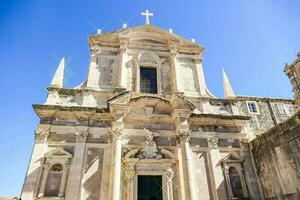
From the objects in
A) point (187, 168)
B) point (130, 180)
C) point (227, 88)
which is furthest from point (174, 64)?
point (130, 180)

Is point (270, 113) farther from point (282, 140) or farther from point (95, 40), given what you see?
point (95, 40)

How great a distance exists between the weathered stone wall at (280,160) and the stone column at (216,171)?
1.83 m

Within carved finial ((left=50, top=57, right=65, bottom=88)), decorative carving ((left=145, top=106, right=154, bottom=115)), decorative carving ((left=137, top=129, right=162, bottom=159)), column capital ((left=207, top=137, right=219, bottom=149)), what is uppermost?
carved finial ((left=50, top=57, right=65, bottom=88))

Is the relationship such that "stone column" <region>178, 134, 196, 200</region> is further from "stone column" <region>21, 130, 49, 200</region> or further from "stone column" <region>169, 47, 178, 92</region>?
"stone column" <region>21, 130, 49, 200</region>

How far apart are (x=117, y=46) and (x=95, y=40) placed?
1.25 meters

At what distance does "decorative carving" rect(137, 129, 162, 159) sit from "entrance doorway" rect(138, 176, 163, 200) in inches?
34.3

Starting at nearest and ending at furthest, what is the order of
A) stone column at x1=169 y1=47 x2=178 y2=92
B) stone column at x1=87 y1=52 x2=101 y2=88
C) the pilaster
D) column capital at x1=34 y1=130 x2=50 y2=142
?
the pilaster
column capital at x1=34 y1=130 x2=50 y2=142
stone column at x1=87 y1=52 x2=101 y2=88
stone column at x1=169 y1=47 x2=178 y2=92

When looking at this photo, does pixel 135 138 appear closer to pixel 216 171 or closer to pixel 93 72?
pixel 216 171

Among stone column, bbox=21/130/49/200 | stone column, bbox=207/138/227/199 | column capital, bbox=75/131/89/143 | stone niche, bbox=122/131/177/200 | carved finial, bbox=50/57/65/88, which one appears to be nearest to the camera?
stone column, bbox=21/130/49/200

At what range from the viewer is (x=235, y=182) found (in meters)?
10.4

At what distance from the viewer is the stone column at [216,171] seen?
9744 millimetres

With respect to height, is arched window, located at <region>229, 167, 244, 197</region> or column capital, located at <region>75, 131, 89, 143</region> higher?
column capital, located at <region>75, 131, 89, 143</region>

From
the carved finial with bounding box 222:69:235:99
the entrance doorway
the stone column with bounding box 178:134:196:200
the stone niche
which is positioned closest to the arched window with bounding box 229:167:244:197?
the stone column with bounding box 178:134:196:200

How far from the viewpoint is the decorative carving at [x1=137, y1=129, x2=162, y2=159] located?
10.1 metres
